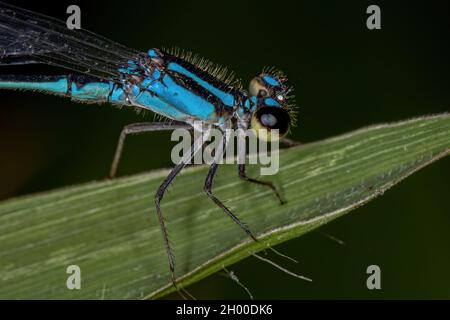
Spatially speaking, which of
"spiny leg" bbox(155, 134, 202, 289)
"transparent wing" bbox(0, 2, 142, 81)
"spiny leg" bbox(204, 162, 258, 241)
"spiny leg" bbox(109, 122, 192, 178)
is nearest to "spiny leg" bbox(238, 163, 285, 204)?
"spiny leg" bbox(204, 162, 258, 241)

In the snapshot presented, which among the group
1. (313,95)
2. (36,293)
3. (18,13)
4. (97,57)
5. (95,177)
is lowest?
(36,293)

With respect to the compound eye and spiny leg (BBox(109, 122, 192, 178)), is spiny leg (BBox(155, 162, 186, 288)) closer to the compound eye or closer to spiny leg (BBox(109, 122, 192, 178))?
spiny leg (BBox(109, 122, 192, 178))

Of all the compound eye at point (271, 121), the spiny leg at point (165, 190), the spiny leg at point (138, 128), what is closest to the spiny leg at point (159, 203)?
the spiny leg at point (165, 190)

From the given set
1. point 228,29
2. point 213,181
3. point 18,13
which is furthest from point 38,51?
point 213,181

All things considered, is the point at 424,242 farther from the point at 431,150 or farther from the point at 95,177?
the point at 95,177

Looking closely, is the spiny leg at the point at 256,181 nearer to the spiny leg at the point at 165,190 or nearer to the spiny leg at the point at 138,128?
the spiny leg at the point at 165,190

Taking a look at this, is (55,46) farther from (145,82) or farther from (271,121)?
(271,121)
